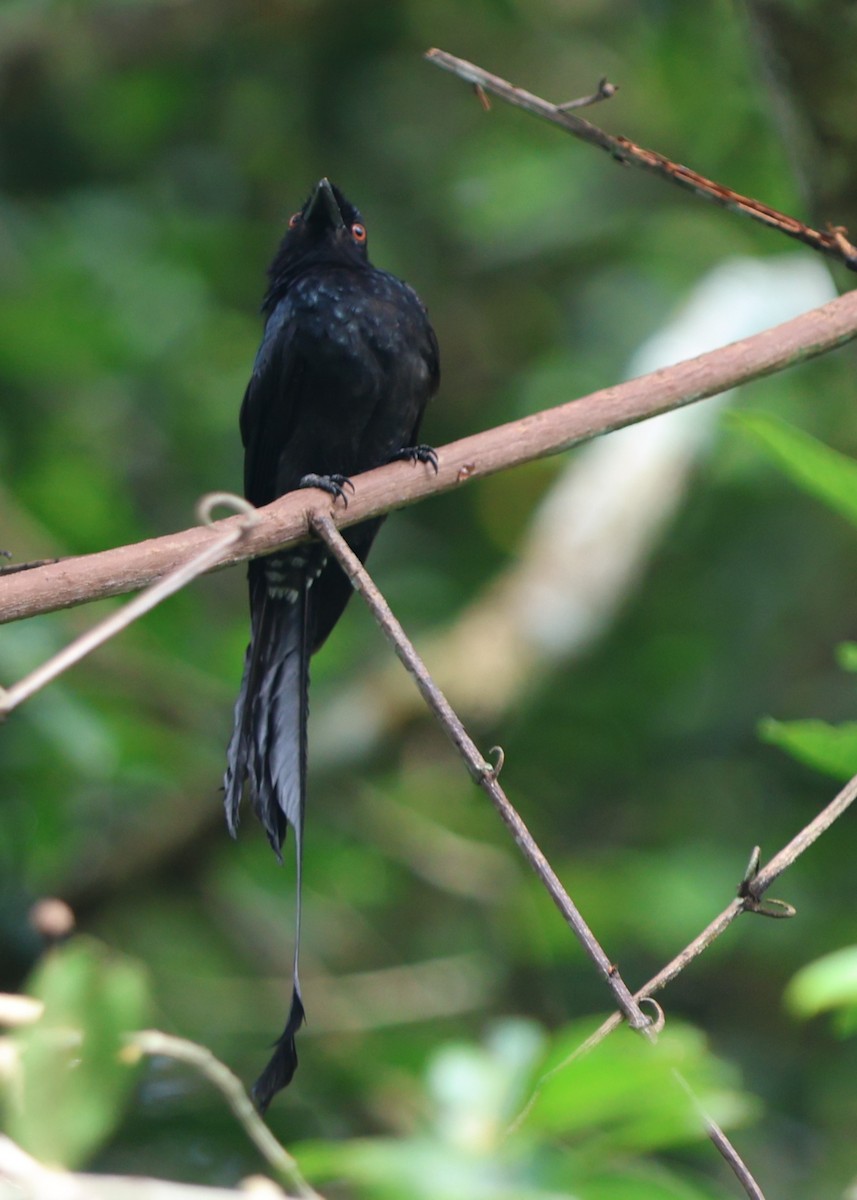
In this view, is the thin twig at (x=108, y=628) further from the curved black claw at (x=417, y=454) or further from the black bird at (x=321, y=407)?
the black bird at (x=321, y=407)

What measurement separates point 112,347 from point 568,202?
235 centimetres

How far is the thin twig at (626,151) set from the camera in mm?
1904

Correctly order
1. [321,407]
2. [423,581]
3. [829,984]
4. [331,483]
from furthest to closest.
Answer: [423,581] < [321,407] < [331,483] < [829,984]

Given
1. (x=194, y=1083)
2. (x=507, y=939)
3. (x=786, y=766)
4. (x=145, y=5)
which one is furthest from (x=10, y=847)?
(x=145, y=5)

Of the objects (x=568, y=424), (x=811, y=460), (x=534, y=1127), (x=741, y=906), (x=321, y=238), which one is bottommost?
(x=534, y=1127)

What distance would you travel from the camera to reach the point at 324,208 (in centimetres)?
352

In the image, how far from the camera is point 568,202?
6039 mm

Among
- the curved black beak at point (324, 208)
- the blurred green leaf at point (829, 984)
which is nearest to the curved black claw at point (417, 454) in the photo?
the curved black beak at point (324, 208)

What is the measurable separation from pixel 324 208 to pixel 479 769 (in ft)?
7.40

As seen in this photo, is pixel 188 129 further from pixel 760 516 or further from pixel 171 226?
pixel 760 516

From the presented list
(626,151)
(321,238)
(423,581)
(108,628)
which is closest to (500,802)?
(108,628)

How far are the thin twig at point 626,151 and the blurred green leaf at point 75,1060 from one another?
52.4 inches

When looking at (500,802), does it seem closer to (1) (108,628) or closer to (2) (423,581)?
(1) (108,628)

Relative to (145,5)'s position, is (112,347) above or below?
below
